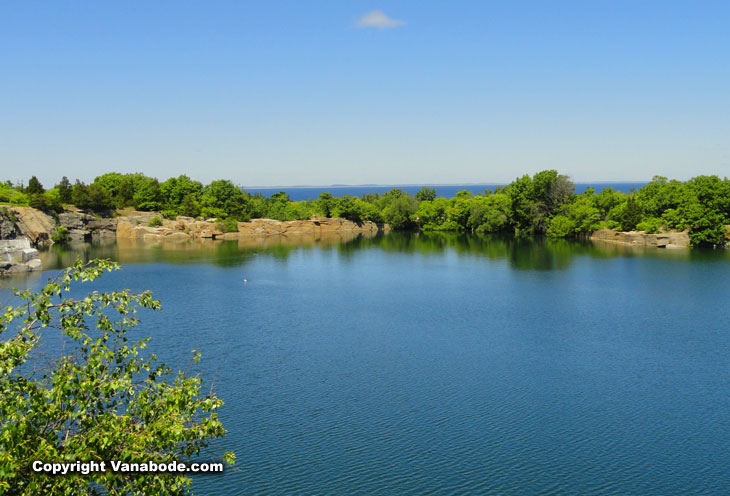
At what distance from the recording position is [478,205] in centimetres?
10656

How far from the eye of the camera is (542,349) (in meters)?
32.4

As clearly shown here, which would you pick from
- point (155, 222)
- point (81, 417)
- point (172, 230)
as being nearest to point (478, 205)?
point (172, 230)

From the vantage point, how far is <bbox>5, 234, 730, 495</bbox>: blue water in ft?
63.7

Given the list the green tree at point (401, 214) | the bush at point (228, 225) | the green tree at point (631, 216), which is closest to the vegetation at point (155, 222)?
the bush at point (228, 225)

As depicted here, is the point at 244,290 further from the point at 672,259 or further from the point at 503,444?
the point at 672,259

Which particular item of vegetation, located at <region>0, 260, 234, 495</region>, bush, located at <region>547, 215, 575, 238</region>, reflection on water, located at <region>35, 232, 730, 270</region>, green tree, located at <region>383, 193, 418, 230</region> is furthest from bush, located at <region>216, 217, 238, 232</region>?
vegetation, located at <region>0, 260, 234, 495</region>

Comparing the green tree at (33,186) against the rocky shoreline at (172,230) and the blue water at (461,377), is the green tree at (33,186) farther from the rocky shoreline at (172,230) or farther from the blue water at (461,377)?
the blue water at (461,377)

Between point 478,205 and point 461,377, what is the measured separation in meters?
81.3

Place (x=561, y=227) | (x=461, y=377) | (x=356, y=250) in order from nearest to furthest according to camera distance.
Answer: (x=461, y=377)
(x=356, y=250)
(x=561, y=227)

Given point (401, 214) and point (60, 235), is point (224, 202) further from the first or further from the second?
point (401, 214)

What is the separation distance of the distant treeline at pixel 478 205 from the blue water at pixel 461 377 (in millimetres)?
24758

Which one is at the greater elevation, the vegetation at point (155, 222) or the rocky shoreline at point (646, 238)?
the vegetation at point (155, 222)

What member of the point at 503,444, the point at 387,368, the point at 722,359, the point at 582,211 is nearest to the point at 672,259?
the point at 582,211

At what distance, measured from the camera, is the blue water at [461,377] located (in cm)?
1941
